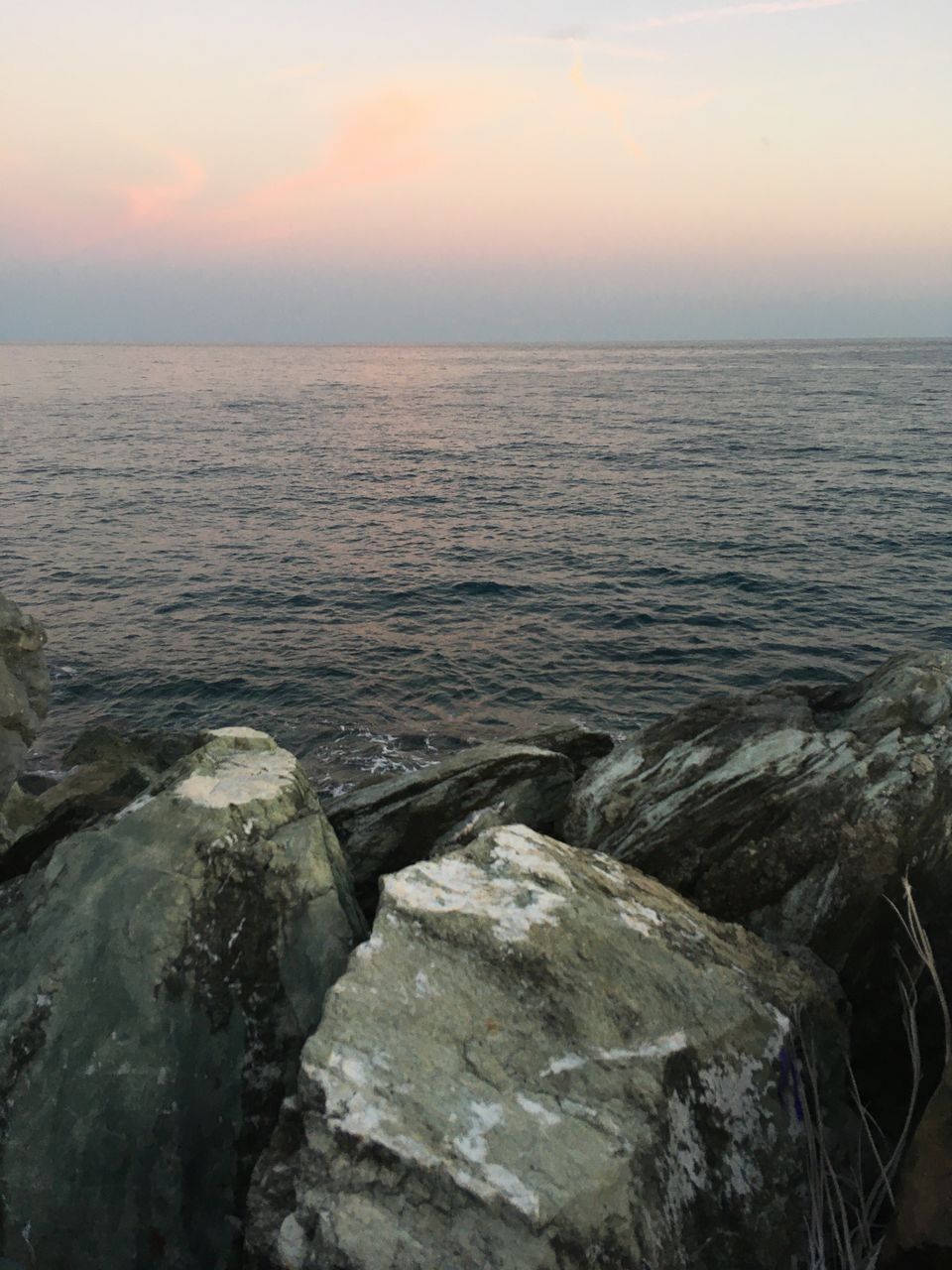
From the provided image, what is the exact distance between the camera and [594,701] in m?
20.8

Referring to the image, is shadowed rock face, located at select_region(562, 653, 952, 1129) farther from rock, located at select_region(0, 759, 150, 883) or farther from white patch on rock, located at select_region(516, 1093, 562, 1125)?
rock, located at select_region(0, 759, 150, 883)

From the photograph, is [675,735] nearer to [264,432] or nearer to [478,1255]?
[478,1255]

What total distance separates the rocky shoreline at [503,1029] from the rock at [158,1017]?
0.02 m

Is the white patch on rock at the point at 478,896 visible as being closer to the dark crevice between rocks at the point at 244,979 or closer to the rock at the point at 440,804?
the dark crevice between rocks at the point at 244,979

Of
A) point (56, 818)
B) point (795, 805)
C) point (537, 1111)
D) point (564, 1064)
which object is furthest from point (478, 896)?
point (56, 818)

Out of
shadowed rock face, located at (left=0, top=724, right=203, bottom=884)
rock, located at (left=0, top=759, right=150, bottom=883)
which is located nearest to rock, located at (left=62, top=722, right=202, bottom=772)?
shadowed rock face, located at (left=0, top=724, right=203, bottom=884)

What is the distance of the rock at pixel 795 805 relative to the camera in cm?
749

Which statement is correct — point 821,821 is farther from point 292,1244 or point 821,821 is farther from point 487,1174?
point 292,1244

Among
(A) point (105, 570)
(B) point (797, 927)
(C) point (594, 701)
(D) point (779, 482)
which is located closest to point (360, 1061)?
(B) point (797, 927)

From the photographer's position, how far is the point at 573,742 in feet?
41.4

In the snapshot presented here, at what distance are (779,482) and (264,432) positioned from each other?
1915 inches

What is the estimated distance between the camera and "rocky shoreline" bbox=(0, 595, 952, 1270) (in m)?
4.43

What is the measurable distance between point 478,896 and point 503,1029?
3.67 ft

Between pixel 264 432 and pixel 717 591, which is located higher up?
pixel 264 432
